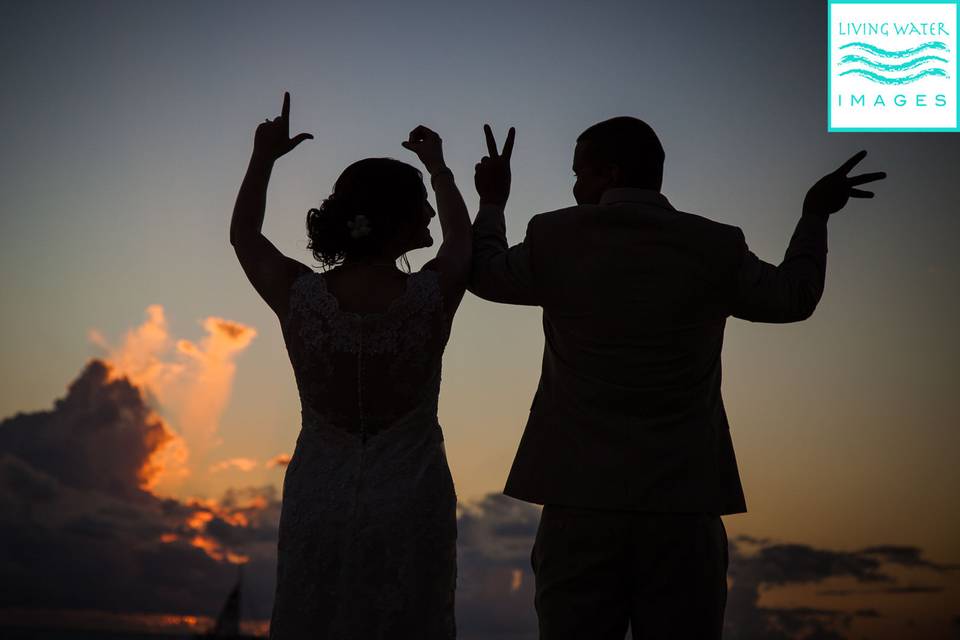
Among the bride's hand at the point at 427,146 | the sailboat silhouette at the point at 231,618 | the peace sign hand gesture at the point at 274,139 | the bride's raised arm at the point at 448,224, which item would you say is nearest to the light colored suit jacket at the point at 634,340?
the bride's raised arm at the point at 448,224

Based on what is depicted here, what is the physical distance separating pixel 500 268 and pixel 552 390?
0.56 metres

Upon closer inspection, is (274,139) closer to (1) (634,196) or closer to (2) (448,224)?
(2) (448,224)

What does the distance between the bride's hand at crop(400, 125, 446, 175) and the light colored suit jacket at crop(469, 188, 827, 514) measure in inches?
26.6

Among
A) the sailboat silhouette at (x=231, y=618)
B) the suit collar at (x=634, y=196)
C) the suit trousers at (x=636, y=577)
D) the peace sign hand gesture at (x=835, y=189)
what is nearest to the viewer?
the suit trousers at (x=636, y=577)

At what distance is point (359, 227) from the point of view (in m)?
3.87

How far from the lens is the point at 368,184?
3959 millimetres

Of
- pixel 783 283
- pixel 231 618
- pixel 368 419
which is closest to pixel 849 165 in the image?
pixel 783 283

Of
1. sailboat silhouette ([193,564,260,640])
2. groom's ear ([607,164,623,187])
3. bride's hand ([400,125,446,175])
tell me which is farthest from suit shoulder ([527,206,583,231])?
sailboat silhouette ([193,564,260,640])

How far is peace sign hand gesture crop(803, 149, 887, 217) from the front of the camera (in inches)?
165

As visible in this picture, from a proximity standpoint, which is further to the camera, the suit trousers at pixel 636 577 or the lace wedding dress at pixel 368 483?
the lace wedding dress at pixel 368 483

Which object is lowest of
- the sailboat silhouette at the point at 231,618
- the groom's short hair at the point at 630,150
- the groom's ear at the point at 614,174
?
the sailboat silhouette at the point at 231,618

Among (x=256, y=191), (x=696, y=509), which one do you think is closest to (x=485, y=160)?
(x=256, y=191)

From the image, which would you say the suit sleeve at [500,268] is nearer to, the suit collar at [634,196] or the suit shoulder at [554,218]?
the suit shoulder at [554,218]

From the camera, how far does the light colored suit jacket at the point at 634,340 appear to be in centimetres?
353
